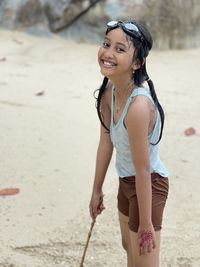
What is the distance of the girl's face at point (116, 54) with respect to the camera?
2.04m

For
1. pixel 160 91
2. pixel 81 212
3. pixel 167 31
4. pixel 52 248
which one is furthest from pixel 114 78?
pixel 167 31

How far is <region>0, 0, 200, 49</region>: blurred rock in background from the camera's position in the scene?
8.66 m

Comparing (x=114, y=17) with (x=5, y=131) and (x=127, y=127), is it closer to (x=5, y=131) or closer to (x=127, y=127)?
(x=5, y=131)

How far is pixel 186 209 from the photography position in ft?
11.7

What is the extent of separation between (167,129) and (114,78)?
2983mm

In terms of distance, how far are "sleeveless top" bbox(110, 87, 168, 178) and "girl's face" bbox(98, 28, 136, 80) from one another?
0.32ft

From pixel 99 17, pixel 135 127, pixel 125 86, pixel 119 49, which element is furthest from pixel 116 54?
pixel 99 17

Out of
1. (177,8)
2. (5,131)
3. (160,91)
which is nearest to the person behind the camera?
(5,131)

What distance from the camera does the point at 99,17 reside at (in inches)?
357

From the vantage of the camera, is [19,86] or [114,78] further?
[19,86]

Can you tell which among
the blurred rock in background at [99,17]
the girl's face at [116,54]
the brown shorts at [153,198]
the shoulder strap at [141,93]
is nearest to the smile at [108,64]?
the girl's face at [116,54]

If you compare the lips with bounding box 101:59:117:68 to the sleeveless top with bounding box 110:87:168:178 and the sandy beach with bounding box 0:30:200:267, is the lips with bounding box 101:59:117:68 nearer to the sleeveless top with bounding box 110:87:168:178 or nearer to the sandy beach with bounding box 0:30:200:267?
the sleeveless top with bounding box 110:87:168:178

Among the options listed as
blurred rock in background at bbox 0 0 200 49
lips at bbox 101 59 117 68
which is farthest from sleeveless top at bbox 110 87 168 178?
blurred rock in background at bbox 0 0 200 49

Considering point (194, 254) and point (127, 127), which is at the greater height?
point (127, 127)
